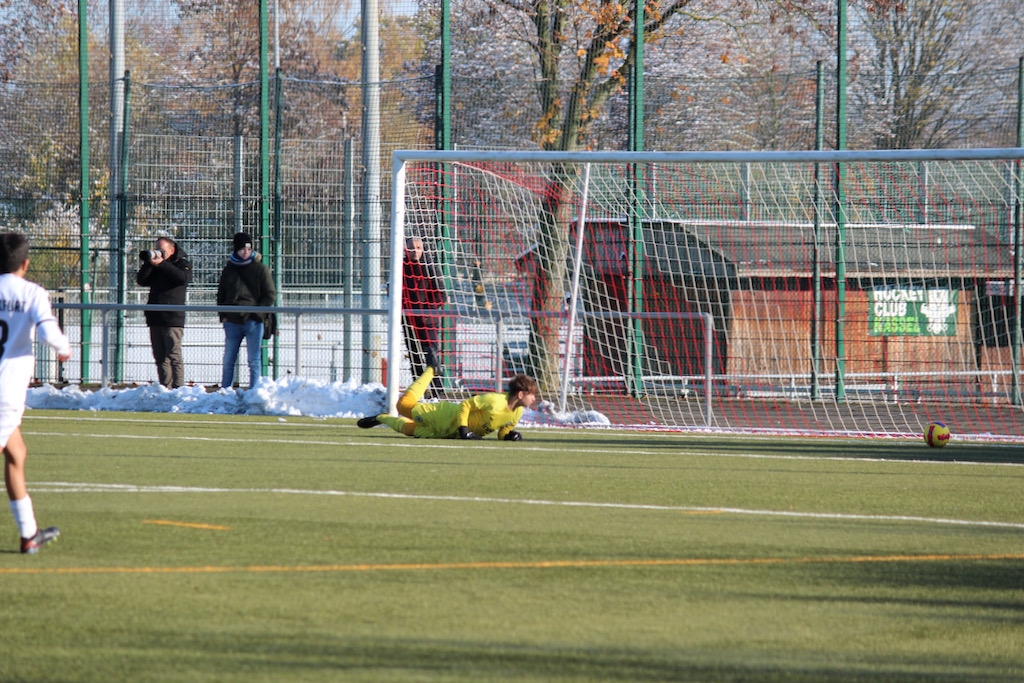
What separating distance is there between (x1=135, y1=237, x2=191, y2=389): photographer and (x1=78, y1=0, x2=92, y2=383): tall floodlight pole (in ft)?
9.01

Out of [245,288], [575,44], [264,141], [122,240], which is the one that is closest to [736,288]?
[575,44]

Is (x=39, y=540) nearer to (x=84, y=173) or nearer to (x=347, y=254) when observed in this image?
(x=347, y=254)

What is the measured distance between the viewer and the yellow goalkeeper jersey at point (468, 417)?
38.9ft

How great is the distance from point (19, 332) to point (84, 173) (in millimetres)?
13380

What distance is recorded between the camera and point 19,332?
6.63 meters

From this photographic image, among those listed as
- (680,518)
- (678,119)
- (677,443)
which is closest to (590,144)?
(678,119)

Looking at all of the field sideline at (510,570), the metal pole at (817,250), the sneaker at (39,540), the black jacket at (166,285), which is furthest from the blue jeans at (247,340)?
the sneaker at (39,540)

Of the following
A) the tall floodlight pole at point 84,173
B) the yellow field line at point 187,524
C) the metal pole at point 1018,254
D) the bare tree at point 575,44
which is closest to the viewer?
the yellow field line at point 187,524

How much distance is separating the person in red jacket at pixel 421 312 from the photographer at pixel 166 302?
2.99 m

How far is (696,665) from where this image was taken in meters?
4.55

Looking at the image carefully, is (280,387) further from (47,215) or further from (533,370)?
(47,215)

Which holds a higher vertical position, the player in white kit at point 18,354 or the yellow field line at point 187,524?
the player in white kit at point 18,354

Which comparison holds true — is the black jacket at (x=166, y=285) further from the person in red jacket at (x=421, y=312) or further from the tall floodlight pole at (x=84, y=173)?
the person in red jacket at (x=421, y=312)

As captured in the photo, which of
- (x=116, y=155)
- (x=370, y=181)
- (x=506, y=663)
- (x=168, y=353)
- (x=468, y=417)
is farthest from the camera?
(x=116, y=155)
